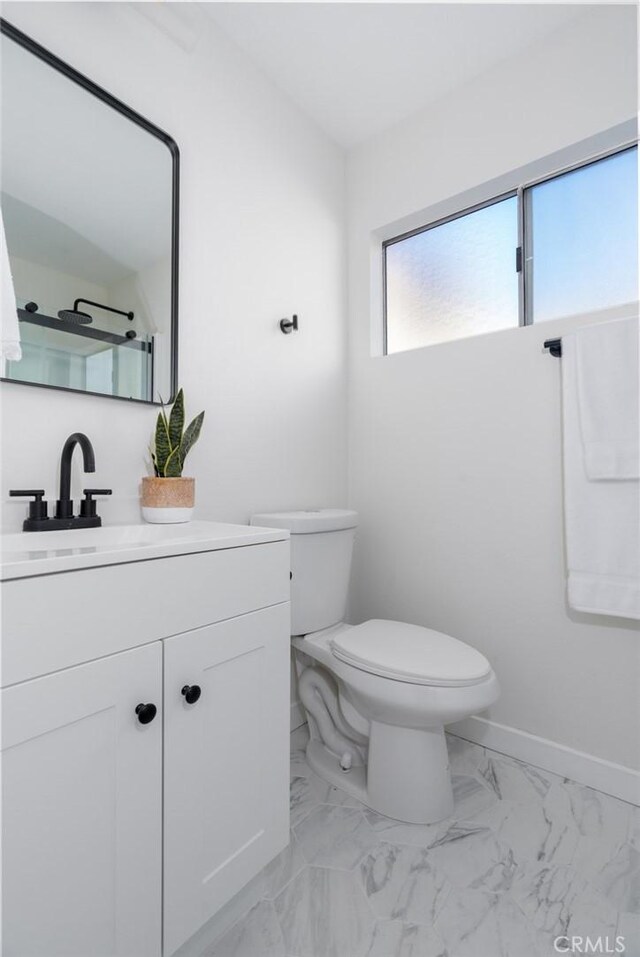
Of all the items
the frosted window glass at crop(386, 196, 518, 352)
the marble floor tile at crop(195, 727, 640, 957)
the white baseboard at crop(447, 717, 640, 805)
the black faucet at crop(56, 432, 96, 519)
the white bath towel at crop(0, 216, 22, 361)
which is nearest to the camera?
the white bath towel at crop(0, 216, 22, 361)

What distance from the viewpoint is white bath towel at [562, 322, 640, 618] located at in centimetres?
137

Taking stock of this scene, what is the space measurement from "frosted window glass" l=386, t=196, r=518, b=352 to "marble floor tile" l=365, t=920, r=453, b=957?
1.78 meters

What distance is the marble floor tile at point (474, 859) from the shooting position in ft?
3.67

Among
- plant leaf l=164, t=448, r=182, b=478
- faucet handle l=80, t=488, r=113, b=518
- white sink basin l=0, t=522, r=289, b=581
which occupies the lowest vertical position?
white sink basin l=0, t=522, r=289, b=581

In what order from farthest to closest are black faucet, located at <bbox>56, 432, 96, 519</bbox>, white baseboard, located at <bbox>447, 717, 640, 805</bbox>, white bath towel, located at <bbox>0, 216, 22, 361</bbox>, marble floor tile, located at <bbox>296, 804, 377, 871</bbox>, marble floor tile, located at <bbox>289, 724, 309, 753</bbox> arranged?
1. marble floor tile, located at <bbox>289, 724, 309, 753</bbox>
2. white baseboard, located at <bbox>447, 717, 640, 805</bbox>
3. marble floor tile, located at <bbox>296, 804, 377, 871</bbox>
4. black faucet, located at <bbox>56, 432, 96, 519</bbox>
5. white bath towel, located at <bbox>0, 216, 22, 361</bbox>

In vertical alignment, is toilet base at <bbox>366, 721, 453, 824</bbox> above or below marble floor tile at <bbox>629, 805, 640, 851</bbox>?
above

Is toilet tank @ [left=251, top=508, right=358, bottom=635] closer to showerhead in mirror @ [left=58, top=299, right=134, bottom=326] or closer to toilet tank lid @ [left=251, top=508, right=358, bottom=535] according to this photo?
toilet tank lid @ [left=251, top=508, right=358, bottom=535]

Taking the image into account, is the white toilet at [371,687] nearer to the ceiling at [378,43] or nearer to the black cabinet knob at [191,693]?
the black cabinet knob at [191,693]

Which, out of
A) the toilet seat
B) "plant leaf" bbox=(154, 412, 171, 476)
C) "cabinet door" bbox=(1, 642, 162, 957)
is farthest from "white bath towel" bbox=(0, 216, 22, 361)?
the toilet seat

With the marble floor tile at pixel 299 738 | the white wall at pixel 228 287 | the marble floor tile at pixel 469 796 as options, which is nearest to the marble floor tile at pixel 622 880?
the marble floor tile at pixel 469 796

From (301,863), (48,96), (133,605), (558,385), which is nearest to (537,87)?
(558,385)

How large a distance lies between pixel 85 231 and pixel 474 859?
186cm

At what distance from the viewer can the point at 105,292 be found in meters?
1.24

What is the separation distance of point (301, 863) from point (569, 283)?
75.6 inches
